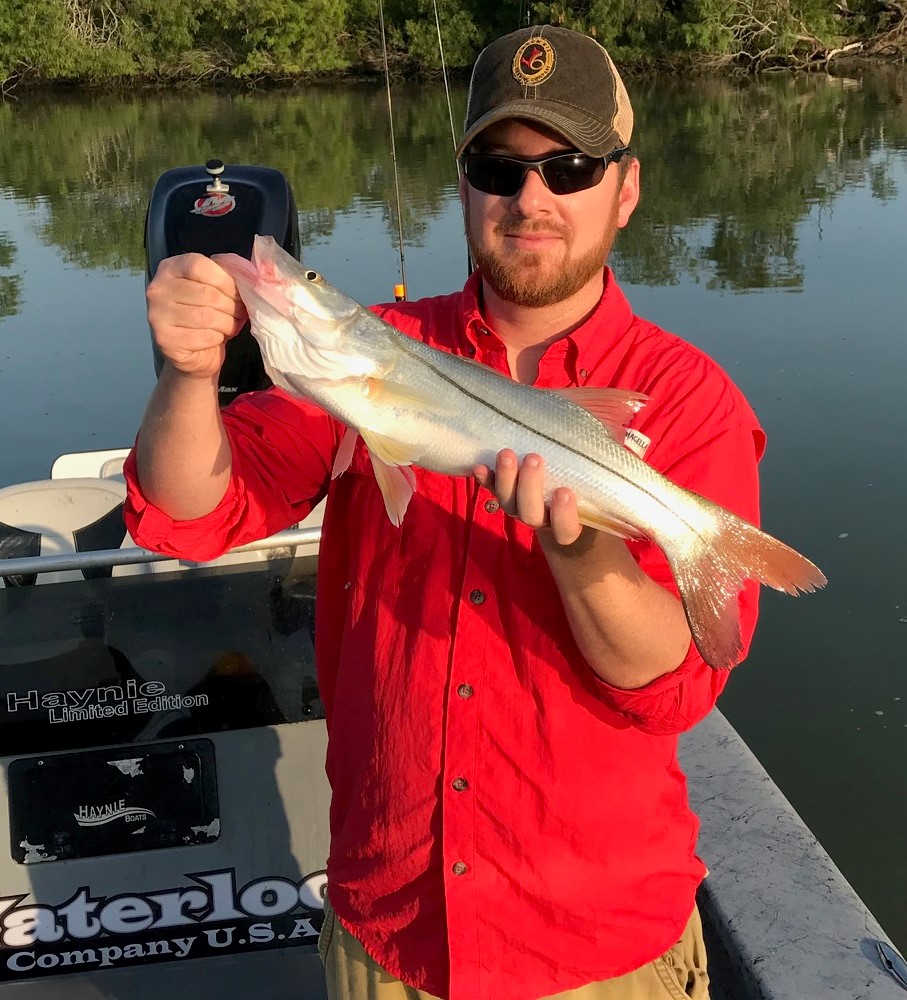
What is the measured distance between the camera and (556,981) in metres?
2.02

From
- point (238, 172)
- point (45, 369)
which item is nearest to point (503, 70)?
point (238, 172)

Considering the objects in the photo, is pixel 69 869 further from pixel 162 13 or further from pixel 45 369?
pixel 162 13

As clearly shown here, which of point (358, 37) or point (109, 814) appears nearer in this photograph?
point (109, 814)

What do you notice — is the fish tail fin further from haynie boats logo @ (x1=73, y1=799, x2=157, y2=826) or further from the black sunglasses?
haynie boats logo @ (x1=73, y1=799, x2=157, y2=826)

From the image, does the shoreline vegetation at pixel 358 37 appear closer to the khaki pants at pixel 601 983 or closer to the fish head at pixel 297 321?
the fish head at pixel 297 321

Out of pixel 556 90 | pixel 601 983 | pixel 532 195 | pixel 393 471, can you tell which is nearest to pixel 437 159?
pixel 556 90

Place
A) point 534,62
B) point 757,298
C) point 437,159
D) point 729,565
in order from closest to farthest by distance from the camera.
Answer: point 729,565 → point 534,62 → point 757,298 → point 437,159

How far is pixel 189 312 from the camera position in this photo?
1885 millimetres

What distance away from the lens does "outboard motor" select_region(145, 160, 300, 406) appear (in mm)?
4984

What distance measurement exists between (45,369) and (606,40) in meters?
35.6

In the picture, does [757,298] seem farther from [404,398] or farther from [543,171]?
[404,398]

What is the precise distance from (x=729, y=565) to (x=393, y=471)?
0.67 metres

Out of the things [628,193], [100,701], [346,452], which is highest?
[628,193]

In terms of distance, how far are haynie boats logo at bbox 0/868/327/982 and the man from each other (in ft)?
3.91
